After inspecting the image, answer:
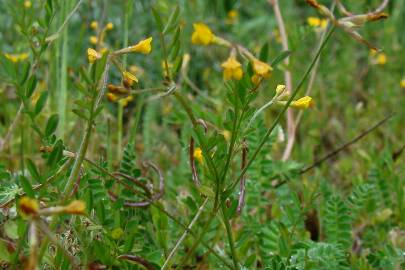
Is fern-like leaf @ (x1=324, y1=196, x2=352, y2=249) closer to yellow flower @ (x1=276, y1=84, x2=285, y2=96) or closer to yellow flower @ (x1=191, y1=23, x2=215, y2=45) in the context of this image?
yellow flower @ (x1=276, y1=84, x2=285, y2=96)

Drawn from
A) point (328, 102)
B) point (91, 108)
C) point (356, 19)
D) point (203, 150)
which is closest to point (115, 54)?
point (91, 108)

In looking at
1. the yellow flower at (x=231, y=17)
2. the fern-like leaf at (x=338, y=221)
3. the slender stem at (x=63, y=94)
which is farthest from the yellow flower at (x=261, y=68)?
the yellow flower at (x=231, y=17)

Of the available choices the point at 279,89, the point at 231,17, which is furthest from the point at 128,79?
the point at 231,17

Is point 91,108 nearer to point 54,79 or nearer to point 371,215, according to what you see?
point 371,215

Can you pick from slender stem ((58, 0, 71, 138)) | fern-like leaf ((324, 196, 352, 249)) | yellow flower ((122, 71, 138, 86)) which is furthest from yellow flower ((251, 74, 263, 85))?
slender stem ((58, 0, 71, 138))

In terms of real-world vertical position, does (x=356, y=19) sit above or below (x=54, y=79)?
above

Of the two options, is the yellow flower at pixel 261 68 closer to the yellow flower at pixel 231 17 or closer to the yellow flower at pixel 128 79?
the yellow flower at pixel 128 79

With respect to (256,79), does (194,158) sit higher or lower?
lower

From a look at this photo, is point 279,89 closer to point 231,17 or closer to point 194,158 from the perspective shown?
point 194,158
